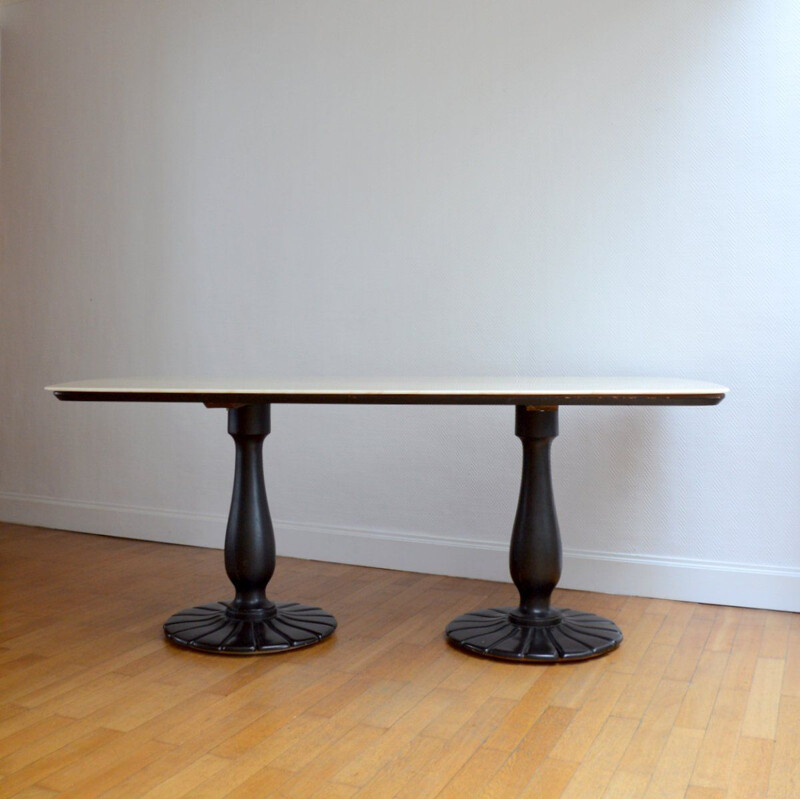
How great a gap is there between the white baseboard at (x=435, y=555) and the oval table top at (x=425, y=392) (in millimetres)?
868

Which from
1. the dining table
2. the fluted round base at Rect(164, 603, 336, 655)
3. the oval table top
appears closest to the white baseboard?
the dining table

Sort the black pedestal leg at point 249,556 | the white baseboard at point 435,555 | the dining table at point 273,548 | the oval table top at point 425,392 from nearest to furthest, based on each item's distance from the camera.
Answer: the oval table top at point 425,392, the dining table at point 273,548, the black pedestal leg at point 249,556, the white baseboard at point 435,555

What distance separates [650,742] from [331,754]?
0.66 metres

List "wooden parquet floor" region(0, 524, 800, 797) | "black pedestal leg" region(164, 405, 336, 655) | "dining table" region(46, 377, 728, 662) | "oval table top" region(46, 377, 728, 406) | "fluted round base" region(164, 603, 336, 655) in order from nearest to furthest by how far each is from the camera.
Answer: "wooden parquet floor" region(0, 524, 800, 797) → "oval table top" region(46, 377, 728, 406) → "dining table" region(46, 377, 728, 662) → "fluted round base" region(164, 603, 336, 655) → "black pedestal leg" region(164, 405, 336, 655)

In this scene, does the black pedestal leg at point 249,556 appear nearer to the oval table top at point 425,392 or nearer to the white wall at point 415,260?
the oval table top at point 425,392

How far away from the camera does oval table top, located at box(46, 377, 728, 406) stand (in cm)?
222

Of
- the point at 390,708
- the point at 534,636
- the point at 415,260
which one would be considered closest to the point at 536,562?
the point at 534,636

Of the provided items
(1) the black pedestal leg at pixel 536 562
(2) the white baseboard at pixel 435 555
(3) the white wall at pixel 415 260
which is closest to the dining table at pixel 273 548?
(1) the black pedestal leg at pixel 536 562

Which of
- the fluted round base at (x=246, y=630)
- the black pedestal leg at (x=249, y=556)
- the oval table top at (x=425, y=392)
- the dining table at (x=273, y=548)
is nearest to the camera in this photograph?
the oval table top at (x=425, y=392)

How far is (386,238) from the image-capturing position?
3506 millimetres

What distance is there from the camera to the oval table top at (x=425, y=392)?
7.29 ft

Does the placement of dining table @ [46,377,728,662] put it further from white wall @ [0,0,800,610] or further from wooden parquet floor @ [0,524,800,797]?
white wall @ [0,0,800,610]

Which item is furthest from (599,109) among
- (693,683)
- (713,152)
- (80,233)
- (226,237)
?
(80,233)

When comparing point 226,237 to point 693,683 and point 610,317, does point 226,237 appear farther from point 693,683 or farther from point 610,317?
point 693,683
